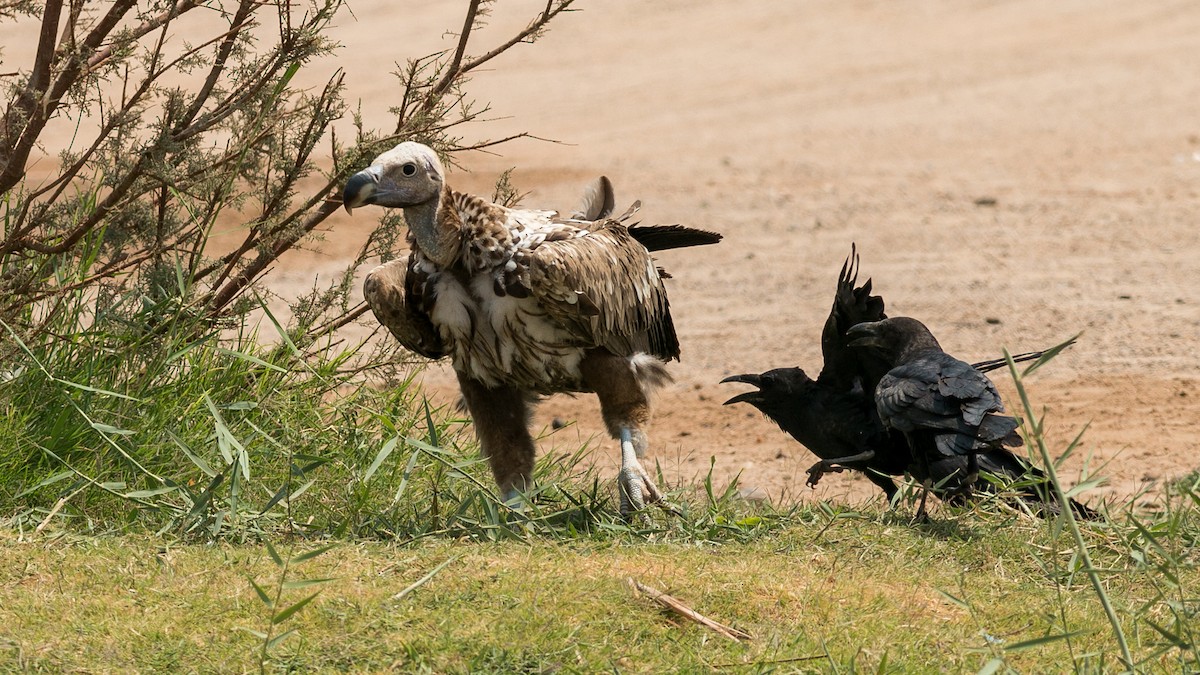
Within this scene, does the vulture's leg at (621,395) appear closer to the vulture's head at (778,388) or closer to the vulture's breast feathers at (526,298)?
the vulture's breast feathers at (526,298)

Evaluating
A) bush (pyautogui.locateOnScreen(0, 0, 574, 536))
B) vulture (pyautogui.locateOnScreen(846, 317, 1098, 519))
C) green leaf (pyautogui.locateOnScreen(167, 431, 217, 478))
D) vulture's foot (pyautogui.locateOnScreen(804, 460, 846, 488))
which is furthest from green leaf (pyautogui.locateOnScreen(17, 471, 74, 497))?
vulture (pyautogui.locateOnScreen(846, 317, 1098, 519))

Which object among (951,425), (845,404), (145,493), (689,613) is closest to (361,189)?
(145,493)

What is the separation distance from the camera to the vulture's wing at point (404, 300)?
4.77 m

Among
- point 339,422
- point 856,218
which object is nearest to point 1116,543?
point 339,422

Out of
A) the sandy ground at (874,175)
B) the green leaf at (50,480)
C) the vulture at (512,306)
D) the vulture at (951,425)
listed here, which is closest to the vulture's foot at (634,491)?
the vulture at (512,306)

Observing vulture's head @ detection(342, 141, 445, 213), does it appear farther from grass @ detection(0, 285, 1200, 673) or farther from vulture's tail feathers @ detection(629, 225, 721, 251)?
vulture's tail feathers @ detection(629, 225, 721, 251)

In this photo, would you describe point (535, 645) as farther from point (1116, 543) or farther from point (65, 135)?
point (65, 135)

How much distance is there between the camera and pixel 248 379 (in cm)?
520

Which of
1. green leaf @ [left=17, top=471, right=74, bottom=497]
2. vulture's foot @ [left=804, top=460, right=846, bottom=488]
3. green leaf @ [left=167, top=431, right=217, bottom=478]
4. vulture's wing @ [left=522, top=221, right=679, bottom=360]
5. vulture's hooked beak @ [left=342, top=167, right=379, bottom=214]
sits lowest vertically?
vulture's foot @ [left=804, top=460, right=846, bottom=488]

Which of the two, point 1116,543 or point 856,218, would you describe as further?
point 856,218

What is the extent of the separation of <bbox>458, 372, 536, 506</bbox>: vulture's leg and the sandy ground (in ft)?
2.99

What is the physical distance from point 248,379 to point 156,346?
37 centimetres

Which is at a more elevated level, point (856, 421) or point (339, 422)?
point (339, 422)

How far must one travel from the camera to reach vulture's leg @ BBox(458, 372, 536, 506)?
196 inches
